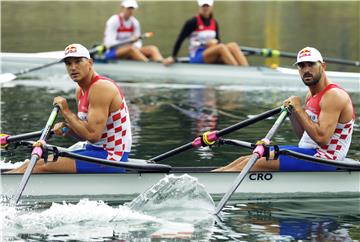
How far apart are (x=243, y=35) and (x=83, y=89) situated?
917 inches

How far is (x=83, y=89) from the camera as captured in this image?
11703 mm

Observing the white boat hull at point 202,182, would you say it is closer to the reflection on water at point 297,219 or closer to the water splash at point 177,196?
the reflection on water at point 297,219

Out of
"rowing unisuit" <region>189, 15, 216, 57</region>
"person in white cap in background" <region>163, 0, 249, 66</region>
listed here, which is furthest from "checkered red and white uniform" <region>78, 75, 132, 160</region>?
"rowing unisuit" <region>189, 15, 216, 57</region>

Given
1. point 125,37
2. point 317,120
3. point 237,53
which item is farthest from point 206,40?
point 317,120

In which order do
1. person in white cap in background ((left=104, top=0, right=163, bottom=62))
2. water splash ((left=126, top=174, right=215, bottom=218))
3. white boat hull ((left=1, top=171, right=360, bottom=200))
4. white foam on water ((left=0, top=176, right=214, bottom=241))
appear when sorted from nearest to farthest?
white foam on water ((left=0, top=176, right=214, bottom=241)) → water splash ((left=126, top=174, right=215, bottom=218)) → white boat hull ((left=1, top=171, right=360, bottom=200)) → person in white cap in background ((left=104, top=0, right=163, bottom=62))

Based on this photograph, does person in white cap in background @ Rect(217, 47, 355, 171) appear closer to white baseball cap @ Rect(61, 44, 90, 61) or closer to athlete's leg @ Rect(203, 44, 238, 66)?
white baseball cap @ Rect(61, 44, 90, 61)

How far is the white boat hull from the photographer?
11.8m

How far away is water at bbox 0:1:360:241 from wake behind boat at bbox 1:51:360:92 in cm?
31

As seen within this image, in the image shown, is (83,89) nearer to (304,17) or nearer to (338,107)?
(338,107)

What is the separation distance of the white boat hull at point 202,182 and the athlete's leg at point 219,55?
1017 cm

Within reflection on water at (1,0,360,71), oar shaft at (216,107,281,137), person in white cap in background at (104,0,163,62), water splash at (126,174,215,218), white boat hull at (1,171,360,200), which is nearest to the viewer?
water splash at (126,174,215,218)

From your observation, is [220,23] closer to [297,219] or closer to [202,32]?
[202,32]

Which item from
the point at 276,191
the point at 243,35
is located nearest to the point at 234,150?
the point at 276,191

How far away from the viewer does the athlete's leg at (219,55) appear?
2211 cm
